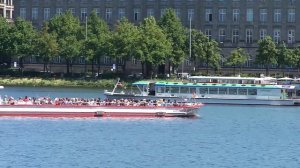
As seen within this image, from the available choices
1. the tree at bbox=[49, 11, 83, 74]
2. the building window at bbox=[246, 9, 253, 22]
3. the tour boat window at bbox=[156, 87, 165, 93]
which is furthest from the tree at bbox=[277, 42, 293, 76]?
the tour boat window at bbox=[156, 87, 165, 93]

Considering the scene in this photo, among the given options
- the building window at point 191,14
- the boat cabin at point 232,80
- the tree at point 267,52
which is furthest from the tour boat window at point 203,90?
the building window at point 191,14

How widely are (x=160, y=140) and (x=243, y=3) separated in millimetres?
103638

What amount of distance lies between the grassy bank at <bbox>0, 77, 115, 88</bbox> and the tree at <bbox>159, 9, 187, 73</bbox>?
41.3 ft

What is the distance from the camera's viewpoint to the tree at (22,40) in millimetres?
184500

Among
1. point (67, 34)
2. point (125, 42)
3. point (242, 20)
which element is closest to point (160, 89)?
point (125, 42)

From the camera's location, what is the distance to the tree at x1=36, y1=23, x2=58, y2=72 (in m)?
181

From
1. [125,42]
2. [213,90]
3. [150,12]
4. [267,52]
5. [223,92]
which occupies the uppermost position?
[150,12]

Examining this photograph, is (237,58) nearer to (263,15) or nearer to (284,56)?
(284,56)

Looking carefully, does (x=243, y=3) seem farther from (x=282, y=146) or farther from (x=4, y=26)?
(x=282, y=146)

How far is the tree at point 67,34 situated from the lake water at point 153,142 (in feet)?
216

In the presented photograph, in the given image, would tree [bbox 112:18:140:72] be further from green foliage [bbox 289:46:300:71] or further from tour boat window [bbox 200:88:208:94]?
tour boat window [bbox 200:88:208:94]

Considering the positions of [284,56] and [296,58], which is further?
[284,56]

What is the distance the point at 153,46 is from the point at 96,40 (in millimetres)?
12203

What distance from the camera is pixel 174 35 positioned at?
591 ft
